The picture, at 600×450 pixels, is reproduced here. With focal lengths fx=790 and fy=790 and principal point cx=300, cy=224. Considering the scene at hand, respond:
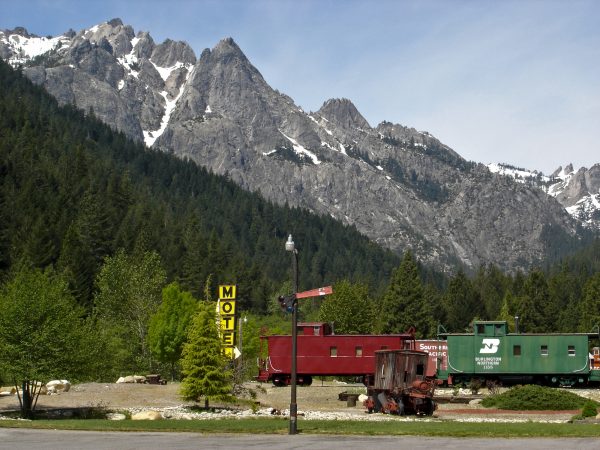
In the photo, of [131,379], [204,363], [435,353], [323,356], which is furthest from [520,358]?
[131,379]

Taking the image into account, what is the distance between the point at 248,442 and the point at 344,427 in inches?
241

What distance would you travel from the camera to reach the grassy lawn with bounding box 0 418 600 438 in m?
28.8

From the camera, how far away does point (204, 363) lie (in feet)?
133

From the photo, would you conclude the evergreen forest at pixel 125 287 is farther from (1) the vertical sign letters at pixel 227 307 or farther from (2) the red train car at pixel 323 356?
(2) the red train car at pixel 323 356

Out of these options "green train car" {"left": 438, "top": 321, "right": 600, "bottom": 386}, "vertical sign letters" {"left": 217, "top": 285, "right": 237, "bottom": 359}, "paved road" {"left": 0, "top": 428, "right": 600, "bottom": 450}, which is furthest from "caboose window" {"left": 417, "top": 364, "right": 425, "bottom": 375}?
"green train car" {"left": 438, "top": 321, "right": 600, "bottom": 386}

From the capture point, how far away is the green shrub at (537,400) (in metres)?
42.2

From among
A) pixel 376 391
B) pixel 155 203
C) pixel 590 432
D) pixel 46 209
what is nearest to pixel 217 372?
pixel 376 391

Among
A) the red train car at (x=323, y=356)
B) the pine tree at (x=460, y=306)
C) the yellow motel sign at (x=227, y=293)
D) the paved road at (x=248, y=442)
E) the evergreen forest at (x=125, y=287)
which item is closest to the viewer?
the paved road at (x=248, y=442)

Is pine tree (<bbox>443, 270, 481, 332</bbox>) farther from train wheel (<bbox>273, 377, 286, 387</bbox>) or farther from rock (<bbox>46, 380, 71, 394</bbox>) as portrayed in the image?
rock (<bbox>46, 380, 71, 394</bbox>)

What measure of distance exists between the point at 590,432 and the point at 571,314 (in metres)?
109

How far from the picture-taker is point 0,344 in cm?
3884

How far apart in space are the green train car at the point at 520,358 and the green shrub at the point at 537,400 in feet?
40.7

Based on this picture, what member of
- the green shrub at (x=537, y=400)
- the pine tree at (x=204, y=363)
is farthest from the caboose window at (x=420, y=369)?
the pine tree at (x=204, y=363)

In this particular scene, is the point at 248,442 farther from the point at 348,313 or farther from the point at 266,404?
the point at 348,313
